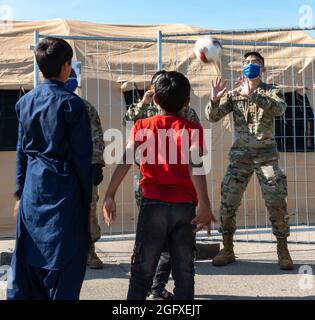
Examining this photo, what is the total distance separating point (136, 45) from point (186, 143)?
5713 mm

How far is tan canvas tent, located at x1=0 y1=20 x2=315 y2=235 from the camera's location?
834 cm

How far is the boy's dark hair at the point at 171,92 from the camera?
11.9 ft

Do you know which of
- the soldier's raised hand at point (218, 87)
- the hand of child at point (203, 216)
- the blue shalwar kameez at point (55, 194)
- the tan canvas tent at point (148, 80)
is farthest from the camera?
the tan canvas tent at point (148, 80)

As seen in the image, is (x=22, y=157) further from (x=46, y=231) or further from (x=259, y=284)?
(x=259, y=284)

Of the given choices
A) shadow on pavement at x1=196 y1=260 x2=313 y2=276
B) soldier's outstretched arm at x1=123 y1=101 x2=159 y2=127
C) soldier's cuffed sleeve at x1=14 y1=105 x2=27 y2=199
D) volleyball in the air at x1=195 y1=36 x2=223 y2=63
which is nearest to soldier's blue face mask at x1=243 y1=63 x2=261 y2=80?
volleyball in the air at x1=195 y1=36 x2=223 y2=63

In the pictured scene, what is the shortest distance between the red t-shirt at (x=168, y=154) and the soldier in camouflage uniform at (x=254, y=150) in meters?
1.82

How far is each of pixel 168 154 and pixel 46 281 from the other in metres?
1.03

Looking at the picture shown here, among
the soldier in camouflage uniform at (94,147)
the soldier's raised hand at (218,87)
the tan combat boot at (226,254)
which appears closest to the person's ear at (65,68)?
the soldier in camouflage uniform at (94,147)

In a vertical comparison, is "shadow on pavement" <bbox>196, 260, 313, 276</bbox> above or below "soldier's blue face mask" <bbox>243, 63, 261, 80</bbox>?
below

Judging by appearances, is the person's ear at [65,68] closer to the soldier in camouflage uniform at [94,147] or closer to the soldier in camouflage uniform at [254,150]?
the soldier in camouflage uniform at [94,147]

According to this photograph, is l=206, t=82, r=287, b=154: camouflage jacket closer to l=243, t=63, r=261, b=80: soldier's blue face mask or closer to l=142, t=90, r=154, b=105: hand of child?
l=243, t=63, r=261, b=80: soldier's blue face mask

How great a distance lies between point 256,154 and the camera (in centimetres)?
562

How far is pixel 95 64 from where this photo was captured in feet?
28.5

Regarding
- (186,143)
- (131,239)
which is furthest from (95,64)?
(186,143)
